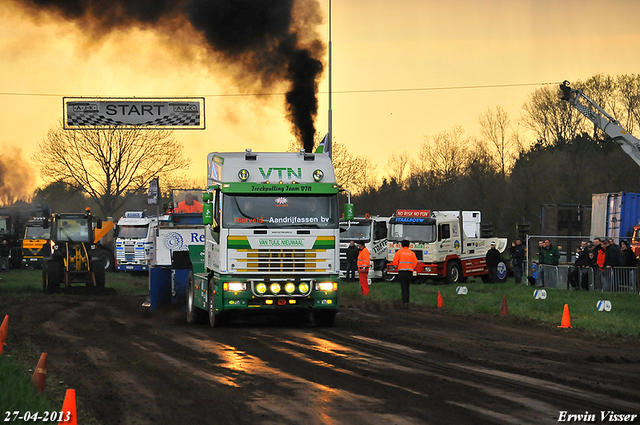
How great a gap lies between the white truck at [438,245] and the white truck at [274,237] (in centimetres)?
1499

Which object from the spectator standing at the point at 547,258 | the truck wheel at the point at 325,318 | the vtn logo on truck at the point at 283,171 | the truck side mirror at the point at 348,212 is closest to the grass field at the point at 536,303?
the spectator standing at the point at 547,258

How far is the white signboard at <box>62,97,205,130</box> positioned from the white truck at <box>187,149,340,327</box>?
16667mm

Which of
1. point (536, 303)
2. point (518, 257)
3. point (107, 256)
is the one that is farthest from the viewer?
point (107, 256)

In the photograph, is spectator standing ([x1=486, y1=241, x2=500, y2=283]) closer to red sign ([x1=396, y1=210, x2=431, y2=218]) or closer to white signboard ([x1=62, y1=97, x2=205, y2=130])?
red sign ([x1=396, y1=210, x2=431, y2=218])

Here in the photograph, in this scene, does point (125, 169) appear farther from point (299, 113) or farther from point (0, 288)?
point (299, 113)

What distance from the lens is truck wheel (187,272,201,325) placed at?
727 inches

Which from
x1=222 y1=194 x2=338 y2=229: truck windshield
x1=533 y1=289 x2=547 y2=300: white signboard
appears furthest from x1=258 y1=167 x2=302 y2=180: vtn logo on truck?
x1=533 y1=289 x2=547 y2=300: white signboard

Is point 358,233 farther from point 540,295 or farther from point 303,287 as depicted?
point 303,287

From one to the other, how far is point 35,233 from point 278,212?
106ft

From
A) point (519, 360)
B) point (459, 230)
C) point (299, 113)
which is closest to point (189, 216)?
point (299, 113)

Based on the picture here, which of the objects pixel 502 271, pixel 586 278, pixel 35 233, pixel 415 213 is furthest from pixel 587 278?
pixel 35 233

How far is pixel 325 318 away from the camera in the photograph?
17.5 metres

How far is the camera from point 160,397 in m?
9.41

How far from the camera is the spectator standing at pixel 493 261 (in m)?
31.3
